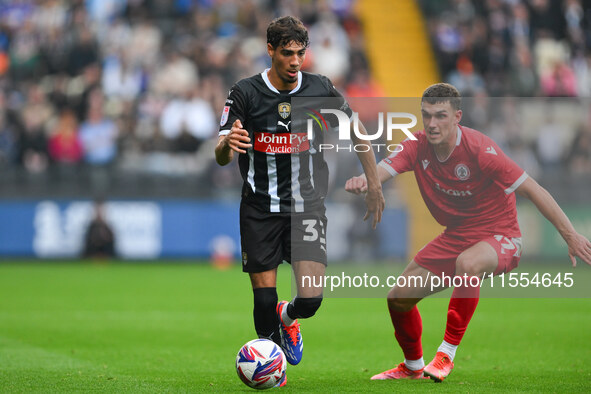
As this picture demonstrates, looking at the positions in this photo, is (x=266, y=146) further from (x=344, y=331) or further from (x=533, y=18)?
(x=533, y=18)

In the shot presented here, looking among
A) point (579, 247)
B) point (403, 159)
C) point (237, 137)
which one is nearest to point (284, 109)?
point (237, 137)

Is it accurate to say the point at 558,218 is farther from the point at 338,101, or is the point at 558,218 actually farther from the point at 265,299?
the point at 265,299

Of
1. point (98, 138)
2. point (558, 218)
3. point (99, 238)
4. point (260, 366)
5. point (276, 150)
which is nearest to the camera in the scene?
point (260, 366)

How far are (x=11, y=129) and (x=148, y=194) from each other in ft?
9.77

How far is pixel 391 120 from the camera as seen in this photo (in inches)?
289

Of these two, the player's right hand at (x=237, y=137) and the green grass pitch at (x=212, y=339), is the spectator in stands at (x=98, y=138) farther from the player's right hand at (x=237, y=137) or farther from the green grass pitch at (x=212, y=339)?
the player's right hand at (x=237, y=137)

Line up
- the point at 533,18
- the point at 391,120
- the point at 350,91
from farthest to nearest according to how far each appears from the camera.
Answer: the point at 533,18 < the point at 350,91 < the point at 391,120

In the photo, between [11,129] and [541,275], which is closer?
[541,275]

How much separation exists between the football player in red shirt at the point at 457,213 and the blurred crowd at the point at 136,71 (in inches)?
397

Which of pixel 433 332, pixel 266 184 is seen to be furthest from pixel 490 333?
pixel 266 184

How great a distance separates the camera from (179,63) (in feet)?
62.3

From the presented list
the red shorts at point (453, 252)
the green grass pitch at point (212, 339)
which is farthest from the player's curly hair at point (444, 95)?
the green grass pitch at point (212, 339)

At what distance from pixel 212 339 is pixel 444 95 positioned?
3798mm

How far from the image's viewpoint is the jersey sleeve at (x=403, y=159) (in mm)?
7203
